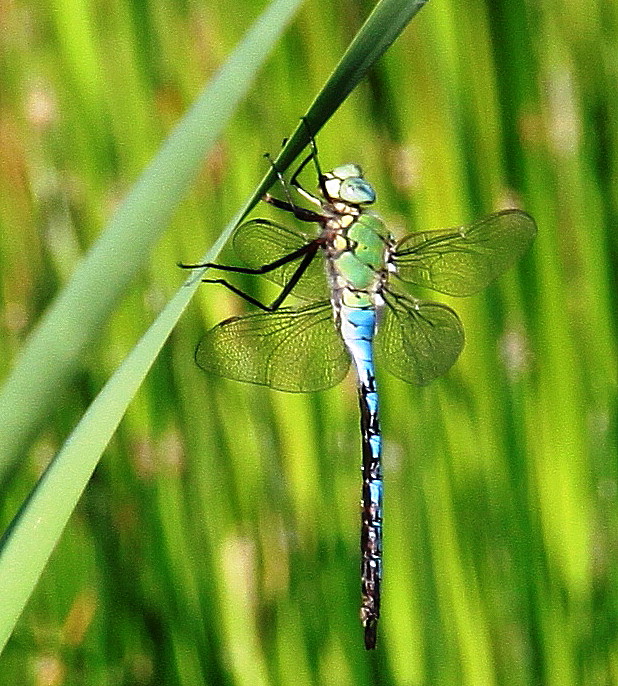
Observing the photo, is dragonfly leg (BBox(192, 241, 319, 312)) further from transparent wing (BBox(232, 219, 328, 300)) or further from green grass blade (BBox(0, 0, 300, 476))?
green grass blade (BBox(0, 0, 300, 476))

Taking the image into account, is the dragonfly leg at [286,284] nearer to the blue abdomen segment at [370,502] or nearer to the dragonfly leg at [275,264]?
the dragonfly leg at [275,264]

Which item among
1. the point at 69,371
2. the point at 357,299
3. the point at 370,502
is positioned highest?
the point at 357,299

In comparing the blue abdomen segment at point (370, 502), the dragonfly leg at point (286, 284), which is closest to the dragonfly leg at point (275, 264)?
the dragonfly leg at point (286, 284)

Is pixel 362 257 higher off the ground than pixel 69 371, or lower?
higher

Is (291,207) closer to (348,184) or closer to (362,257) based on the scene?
(348,184)

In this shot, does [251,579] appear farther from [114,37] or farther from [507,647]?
[114,37]

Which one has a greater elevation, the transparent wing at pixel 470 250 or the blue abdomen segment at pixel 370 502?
the transparent wing at pixel 470 250

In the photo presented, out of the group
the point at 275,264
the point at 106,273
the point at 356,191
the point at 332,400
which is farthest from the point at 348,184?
the point at 106,273
